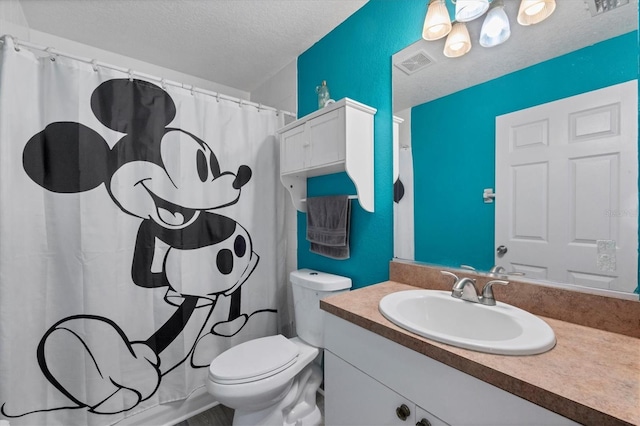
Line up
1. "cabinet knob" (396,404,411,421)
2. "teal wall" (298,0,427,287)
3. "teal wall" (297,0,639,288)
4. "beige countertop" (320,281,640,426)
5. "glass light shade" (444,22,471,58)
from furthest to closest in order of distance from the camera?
"teal wall" (298,0,427,287) → "glass light shade" (444,22,471,58) → "teal wall" (297,0,639,288) → "cabinet knob" (396,404,411,421) → "beige countertop" (320,281,640,426)

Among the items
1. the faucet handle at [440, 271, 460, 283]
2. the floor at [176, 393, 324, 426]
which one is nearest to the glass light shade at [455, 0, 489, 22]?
the faucet handle at [440, 271, 460, 283]

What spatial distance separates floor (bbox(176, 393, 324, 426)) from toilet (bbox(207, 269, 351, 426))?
248mm

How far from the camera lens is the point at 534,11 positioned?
0.92 metres

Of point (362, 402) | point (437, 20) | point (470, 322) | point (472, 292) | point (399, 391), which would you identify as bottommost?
point (362, 402)

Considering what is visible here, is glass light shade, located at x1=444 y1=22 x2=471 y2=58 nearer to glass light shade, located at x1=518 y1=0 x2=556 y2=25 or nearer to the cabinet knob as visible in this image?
glass light shade, located at x1=518 y1=0 x2=556 y2=25

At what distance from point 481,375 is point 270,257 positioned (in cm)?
150

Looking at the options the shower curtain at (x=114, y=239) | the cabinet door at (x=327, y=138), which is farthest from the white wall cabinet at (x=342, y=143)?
the shower curtain at (x=114, y=239)

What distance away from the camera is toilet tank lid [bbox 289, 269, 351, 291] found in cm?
146

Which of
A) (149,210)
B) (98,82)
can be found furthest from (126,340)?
(98,82)

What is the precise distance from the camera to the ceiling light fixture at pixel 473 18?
3.02 ft

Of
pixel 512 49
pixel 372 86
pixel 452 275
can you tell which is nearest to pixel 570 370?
pixel 452 275

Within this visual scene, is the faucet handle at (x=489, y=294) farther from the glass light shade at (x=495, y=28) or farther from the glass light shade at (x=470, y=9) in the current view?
the glass light shade at (x=470, y=9)

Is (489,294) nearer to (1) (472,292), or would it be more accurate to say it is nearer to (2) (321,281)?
(1) (472,292)

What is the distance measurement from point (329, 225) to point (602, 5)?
132cm
